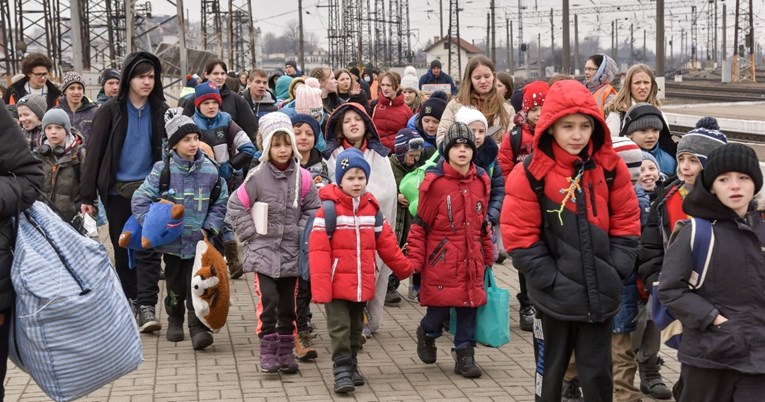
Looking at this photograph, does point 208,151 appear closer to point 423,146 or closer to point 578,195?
point 423,146

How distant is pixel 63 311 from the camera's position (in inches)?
194

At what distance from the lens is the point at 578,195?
576 cm

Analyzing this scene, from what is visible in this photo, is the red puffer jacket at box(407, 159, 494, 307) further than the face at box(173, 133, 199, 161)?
No

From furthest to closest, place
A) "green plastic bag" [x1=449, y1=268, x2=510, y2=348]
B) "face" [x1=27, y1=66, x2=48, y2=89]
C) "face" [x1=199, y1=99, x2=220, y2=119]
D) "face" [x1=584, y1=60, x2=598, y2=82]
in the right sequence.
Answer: "face" [x1=27, y1=66, x2=48, y2=89] → "face" [x1=584, y1=60, x2=598, y2=82] → "face" [x1=199, y1=99, x2=220, y2=119] → "green plastic bag" [x1=449, y1=268, x2=510, y2=348]

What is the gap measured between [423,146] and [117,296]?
15.7 feet

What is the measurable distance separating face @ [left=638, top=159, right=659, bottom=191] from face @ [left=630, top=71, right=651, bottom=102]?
6.31 ft

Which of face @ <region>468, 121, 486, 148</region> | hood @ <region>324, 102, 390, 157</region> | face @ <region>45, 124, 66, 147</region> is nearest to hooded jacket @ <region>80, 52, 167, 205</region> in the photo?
face @ <region>45, 124, 66, 147</region>

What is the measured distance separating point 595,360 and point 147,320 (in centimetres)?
435

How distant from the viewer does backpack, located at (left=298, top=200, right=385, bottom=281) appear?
7359mm

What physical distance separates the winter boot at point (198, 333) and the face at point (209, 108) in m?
2.21

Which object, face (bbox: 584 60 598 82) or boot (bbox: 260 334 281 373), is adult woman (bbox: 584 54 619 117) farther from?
boot (bbox: 260 334 281 373)

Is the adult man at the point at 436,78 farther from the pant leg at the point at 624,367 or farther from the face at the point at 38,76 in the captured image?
the pant leg at the point at 624,367

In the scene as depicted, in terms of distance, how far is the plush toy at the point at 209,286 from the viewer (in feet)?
27.4

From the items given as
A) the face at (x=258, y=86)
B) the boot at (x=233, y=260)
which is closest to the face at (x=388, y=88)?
the face at (x=258, y=86)
